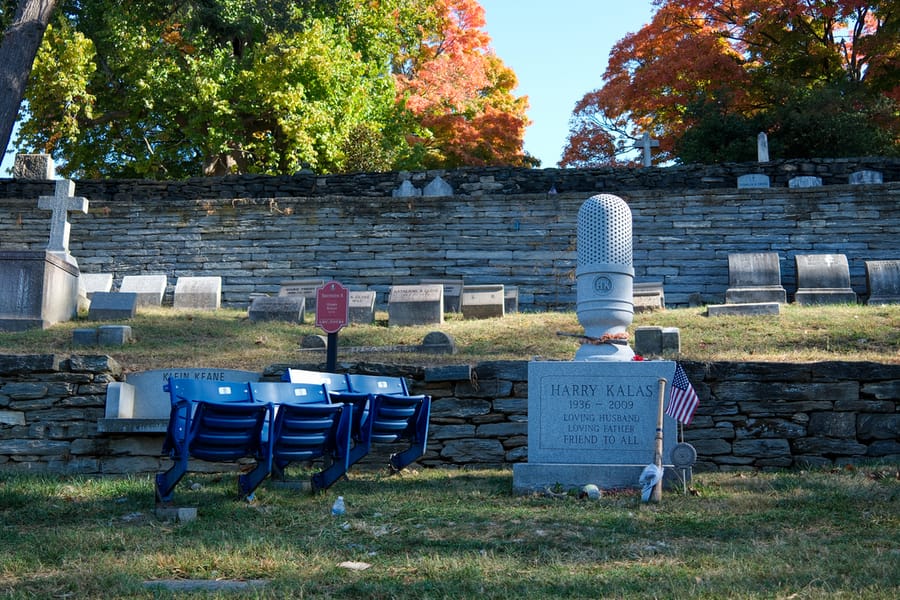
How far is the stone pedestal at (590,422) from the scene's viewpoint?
7480 millimetres

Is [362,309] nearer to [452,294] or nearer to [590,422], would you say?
[452,294]

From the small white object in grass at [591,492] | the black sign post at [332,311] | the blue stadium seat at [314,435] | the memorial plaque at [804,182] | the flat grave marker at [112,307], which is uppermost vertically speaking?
the memorial plaque at [804,182]

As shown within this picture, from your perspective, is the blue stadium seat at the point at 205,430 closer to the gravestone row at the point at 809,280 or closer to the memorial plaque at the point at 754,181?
the gravestone row at the point at 809,280

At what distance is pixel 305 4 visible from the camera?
23.4 metres

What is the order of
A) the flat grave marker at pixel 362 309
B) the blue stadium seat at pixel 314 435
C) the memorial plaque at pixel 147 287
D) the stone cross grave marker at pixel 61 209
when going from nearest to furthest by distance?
1. the blue stadium seat at pixel 314 435
2. the flat grave marker at pixel 362 309
3. the stone cross grave marker at pixel 61 209
4. the memorial plaque at pixel 147 287

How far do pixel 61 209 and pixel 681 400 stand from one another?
13064mm

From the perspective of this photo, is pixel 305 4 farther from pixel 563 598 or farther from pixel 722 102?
pixel 563 598

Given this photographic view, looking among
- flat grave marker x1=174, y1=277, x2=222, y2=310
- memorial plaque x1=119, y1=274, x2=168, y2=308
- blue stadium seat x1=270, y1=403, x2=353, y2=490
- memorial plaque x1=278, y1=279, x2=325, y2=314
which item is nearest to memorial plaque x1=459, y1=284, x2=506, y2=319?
memorial plaque x1=278, y1=279, x2=325, y2=314

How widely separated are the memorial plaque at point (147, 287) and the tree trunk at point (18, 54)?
416 centimetres

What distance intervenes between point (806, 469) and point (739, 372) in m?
0.98

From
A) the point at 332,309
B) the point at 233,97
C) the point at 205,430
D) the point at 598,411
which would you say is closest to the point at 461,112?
the point at 233,97

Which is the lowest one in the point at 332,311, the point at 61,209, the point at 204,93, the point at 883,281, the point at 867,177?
the point at 332,311

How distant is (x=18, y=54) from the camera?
13711 mm

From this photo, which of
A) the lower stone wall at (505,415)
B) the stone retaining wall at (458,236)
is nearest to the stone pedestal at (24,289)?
the stone retaining wall at (458,236)
